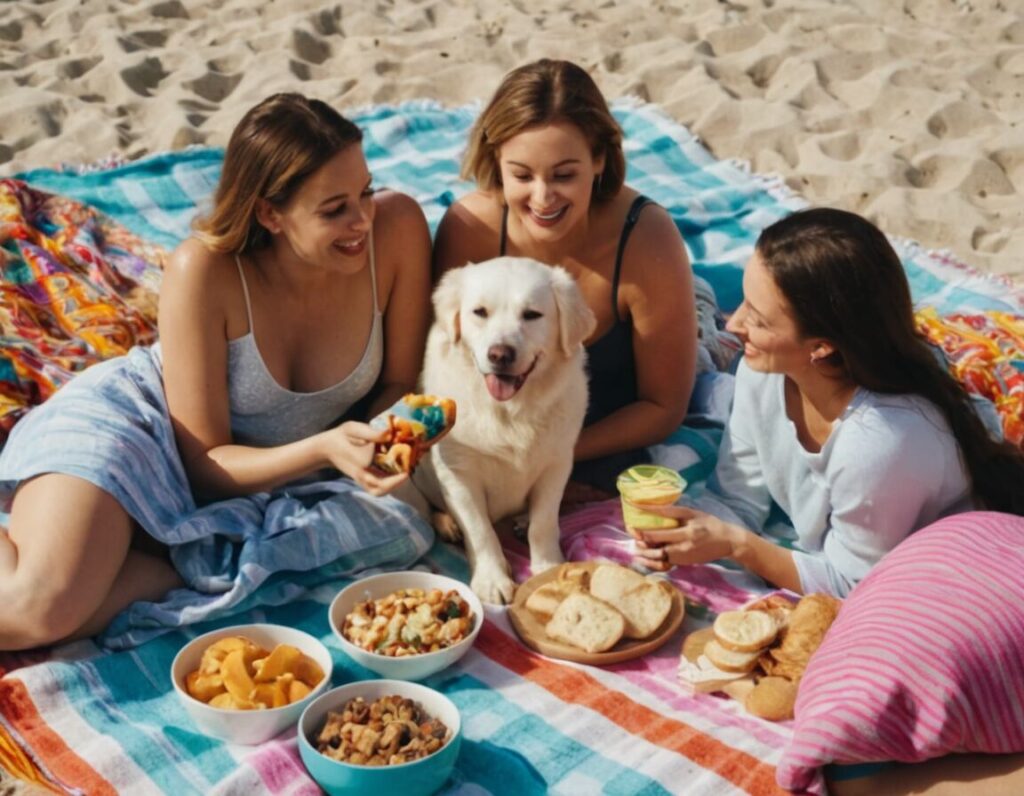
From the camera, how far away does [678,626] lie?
3.12m

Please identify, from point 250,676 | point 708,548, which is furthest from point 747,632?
point 250,676

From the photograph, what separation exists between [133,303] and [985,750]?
3418 mm

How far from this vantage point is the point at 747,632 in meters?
2.85

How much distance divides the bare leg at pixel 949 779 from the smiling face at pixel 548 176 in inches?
72.9

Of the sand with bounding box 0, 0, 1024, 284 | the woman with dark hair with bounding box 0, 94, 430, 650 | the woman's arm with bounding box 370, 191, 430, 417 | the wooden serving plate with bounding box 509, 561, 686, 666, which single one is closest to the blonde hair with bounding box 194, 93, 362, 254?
the woman with dark hair with bounding box 0, 94, 430, 650

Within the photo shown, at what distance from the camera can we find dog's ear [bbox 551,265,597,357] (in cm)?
327

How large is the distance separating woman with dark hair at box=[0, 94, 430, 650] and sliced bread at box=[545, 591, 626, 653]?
0.59 meters

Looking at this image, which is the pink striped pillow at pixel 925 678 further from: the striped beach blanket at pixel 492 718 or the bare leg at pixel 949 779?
the striped beach blanket at pixel 492 718

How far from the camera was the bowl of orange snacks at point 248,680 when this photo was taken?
260 centimetres

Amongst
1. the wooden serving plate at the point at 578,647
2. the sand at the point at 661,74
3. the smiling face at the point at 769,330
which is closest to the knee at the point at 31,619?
the wooden serving plate at the point at 578,647

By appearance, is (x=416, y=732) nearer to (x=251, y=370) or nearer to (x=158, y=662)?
(x=158, y=662)

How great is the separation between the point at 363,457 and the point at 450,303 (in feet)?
1.91

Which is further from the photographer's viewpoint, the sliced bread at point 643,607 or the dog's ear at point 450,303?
the dog's ear at point 450,303

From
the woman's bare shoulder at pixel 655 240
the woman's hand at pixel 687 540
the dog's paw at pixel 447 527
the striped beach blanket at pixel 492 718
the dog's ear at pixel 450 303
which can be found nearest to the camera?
the striped beach blanket at pixel 492 718
